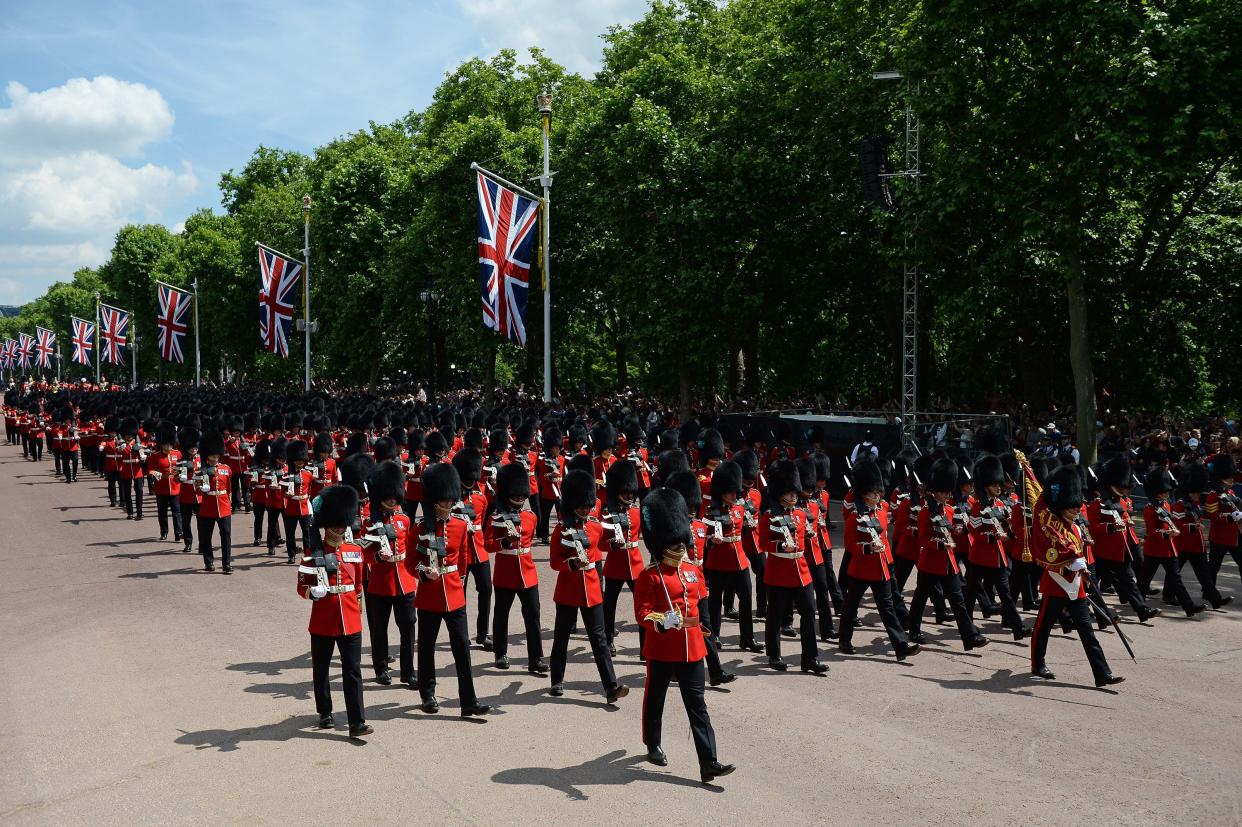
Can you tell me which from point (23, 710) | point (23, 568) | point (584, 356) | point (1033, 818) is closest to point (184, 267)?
point (584, 356)

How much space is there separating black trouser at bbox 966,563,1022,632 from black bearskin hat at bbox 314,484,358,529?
5976mm

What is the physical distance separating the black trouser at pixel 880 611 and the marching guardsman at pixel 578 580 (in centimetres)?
244

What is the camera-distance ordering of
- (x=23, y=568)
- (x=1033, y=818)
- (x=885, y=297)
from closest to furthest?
(x=1033, y=818), (x=23, y=568), (x=885, y=297)

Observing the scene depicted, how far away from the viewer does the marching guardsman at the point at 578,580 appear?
334 inches

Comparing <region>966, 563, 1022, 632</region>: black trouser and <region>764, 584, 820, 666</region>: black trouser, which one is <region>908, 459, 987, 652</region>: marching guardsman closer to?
<region>966, 563, 1022, 632</region>: black trouser

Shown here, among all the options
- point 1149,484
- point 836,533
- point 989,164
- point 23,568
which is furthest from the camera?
point 989,164

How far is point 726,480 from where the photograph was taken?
10.0 meters

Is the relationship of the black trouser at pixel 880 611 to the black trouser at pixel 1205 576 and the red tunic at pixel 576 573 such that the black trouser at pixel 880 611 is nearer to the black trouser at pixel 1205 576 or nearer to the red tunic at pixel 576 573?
the red tunic at pixel 576 573

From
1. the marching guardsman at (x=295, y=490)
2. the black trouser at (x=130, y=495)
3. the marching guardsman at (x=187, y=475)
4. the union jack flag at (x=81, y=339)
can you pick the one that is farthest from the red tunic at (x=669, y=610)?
the union jack flag at (x=81, y=339)

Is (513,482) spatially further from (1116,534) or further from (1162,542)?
(1162,542)

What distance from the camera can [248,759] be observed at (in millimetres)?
7066

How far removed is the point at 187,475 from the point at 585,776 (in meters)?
10.2

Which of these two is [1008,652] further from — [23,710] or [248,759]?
[23,710]

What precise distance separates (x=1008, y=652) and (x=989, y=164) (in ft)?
44.3
